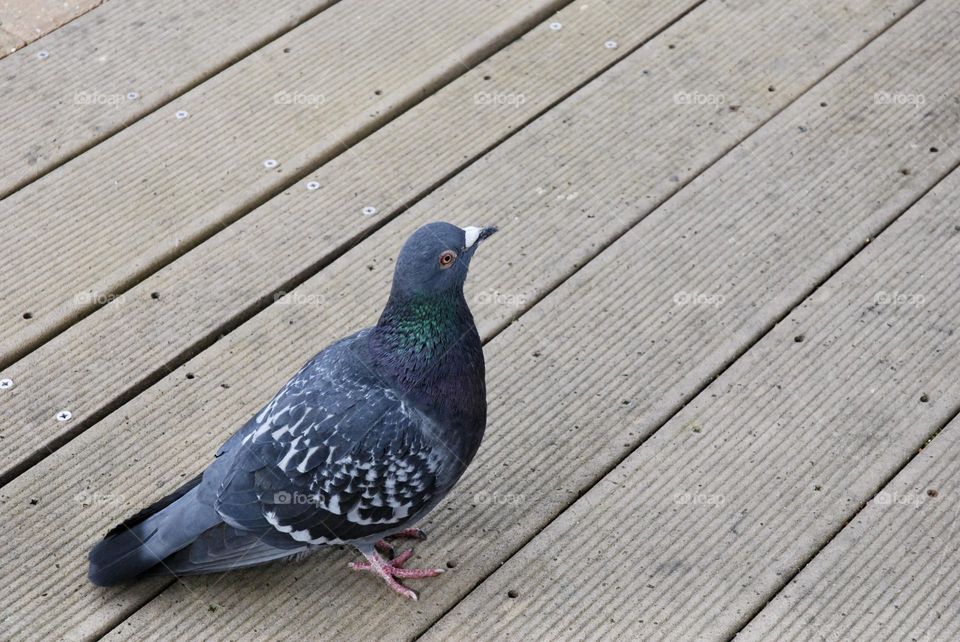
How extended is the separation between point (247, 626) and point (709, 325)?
1.59 metres

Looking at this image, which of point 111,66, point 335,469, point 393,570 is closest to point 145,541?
point 335,469

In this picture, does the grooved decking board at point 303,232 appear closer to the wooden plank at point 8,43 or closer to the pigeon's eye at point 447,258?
the pigeon's eye at point 447,258

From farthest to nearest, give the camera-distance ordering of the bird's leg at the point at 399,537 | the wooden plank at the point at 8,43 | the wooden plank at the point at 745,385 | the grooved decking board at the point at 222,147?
the wooden plank at the point at 8,43 < the grooved decking board at the point at 222,147 < the bird's leg at the point at 399,537 < the wooden plank at the point at 745,385

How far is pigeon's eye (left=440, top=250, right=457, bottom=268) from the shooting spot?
2627 mm

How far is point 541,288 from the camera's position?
3.48 m

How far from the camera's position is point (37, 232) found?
11.9ft

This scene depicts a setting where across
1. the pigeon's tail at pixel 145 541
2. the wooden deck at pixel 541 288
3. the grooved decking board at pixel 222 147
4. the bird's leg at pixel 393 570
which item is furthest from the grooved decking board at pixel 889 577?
the grooved decking board at pixel 222 147

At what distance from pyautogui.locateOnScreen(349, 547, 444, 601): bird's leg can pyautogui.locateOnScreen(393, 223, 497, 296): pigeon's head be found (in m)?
0.71

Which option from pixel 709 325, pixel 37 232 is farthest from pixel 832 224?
pixel 37 232

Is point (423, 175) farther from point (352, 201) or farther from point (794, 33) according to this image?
point (794, 33)

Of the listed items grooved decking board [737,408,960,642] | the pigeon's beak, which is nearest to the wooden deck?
grooved decking board [737,408,960,642]

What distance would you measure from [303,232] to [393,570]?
1.27 meters

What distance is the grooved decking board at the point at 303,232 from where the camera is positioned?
3234 mm

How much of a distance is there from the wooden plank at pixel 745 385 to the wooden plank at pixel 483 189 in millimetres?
153
